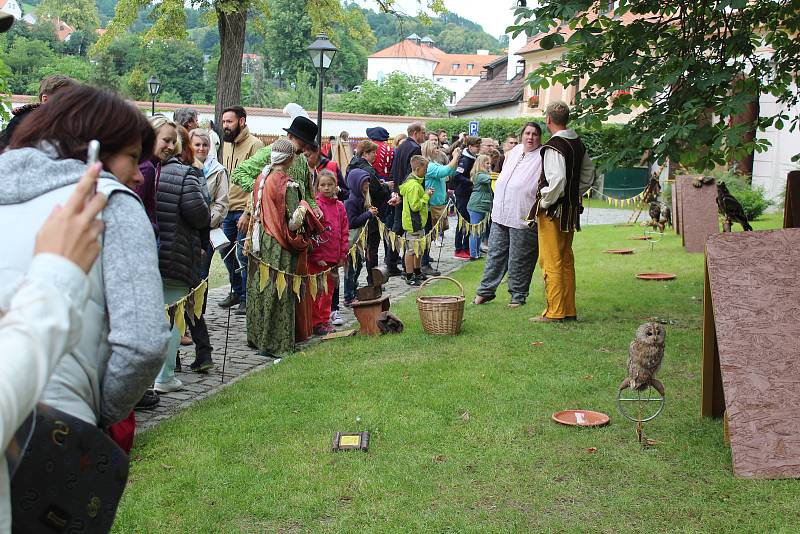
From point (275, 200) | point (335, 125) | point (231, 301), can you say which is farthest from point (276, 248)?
point (335, 125)

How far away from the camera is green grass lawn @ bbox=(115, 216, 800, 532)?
15.5 feet

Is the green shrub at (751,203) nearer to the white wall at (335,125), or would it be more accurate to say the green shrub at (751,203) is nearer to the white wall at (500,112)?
the white wall at (335,125)

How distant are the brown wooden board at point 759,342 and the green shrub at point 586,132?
3.08 m

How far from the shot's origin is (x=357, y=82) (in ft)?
401

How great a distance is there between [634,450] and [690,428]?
565 millimetres

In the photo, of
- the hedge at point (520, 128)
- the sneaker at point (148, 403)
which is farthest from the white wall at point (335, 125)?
the sneaker at point (148, 403)

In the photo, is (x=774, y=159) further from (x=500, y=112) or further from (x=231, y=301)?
(x=500, y=112)

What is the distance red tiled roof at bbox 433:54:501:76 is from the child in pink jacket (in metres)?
151

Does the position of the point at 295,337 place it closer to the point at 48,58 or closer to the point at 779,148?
the point at 779,148

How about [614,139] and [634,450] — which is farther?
[614,139]

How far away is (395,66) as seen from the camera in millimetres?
140625

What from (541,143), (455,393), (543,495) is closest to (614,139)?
(541,143)

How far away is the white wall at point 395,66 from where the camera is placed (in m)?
140

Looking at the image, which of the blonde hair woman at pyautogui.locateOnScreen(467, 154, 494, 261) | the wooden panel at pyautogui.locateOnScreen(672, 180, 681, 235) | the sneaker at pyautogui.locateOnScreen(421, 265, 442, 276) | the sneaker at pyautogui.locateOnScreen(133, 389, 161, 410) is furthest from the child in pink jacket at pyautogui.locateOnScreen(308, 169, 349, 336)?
the wooden panel at pyautogui.locateOnScreen(672, 180, 681, 235)
